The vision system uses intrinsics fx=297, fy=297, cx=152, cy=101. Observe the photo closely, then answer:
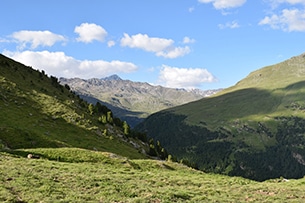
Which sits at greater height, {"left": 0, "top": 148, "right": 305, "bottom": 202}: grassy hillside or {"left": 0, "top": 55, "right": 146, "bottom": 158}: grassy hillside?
{"left": 0, "top": 55, "right": 146, "bottom": 158}: grassy hillside

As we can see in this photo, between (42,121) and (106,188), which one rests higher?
(42,121)

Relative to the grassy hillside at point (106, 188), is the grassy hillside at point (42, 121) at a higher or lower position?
higher

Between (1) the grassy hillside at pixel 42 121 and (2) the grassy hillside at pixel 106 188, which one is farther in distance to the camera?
(1) the grassy hillside at pixel 42 121

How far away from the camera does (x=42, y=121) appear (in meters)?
79.9

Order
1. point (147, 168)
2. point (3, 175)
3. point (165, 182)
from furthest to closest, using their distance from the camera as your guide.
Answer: point (147, 168)
point (165, 182)
point (3, 175)

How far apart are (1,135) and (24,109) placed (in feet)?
92.2

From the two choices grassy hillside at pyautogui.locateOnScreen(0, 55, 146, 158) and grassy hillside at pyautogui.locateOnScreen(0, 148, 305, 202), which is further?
grassy hillside at pyautogui.locateOnScreen(0, 55, 146, 158)

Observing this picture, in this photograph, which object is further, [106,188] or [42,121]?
[42,121]

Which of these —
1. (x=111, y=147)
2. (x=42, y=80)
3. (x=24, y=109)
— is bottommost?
(x=111, y=147)

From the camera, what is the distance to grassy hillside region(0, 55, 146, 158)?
61.1 meters

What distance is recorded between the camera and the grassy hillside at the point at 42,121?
61141 mm

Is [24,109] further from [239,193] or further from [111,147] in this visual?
[239,193]

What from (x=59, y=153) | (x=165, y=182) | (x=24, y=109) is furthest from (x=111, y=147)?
(x=165, y=182)

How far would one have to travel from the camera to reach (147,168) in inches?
1811
